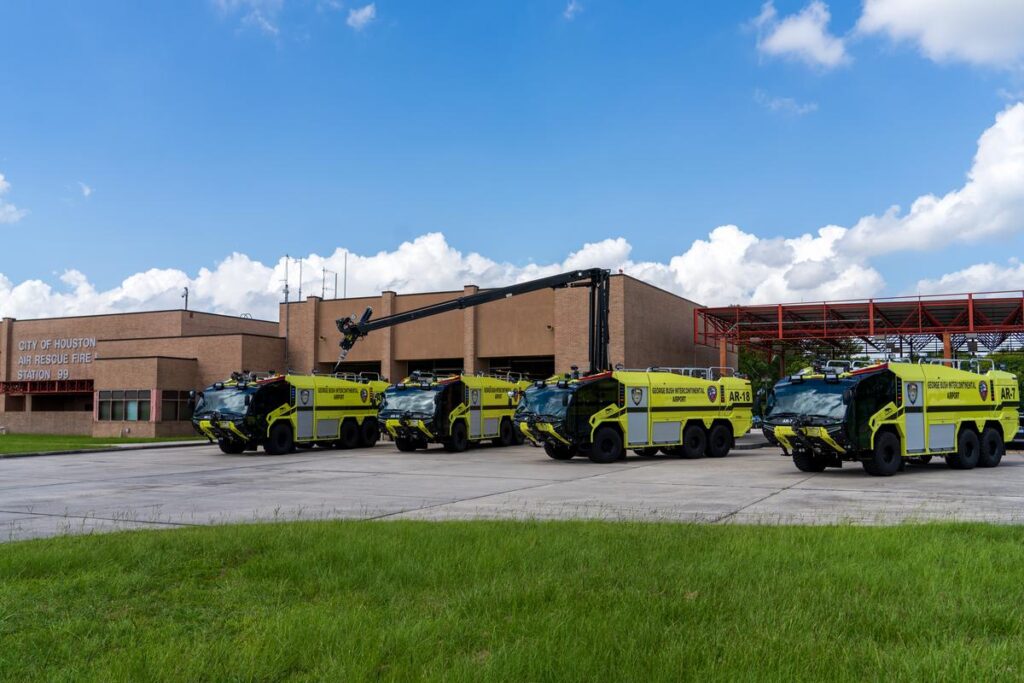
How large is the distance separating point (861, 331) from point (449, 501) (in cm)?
3203

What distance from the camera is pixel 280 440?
2972 centimetres

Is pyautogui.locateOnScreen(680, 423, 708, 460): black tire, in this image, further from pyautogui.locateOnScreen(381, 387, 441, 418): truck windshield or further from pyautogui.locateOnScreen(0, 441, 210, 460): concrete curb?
pyautogui.locateOnScreen(0, 441, 210, 460): concrete curb

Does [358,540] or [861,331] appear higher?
[861,331]

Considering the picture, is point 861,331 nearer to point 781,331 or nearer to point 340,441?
point 781,331

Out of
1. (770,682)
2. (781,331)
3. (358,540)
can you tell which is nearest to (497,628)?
(770,682)

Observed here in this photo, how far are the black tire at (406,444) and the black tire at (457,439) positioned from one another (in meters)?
1.18

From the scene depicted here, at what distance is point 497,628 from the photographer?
220 inches

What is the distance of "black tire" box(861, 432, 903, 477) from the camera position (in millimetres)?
18578

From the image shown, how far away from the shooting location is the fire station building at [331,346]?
138 feet

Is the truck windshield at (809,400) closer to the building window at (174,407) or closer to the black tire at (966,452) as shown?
the black tire at (966,452)

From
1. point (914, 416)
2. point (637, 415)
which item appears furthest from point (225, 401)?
point (914, 416)

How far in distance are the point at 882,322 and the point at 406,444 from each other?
79.2 feet

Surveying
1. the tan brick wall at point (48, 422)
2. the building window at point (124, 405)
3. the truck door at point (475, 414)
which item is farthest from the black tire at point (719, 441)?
the tan brick wall at point (48, 422)

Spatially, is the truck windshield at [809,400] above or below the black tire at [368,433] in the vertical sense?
above
